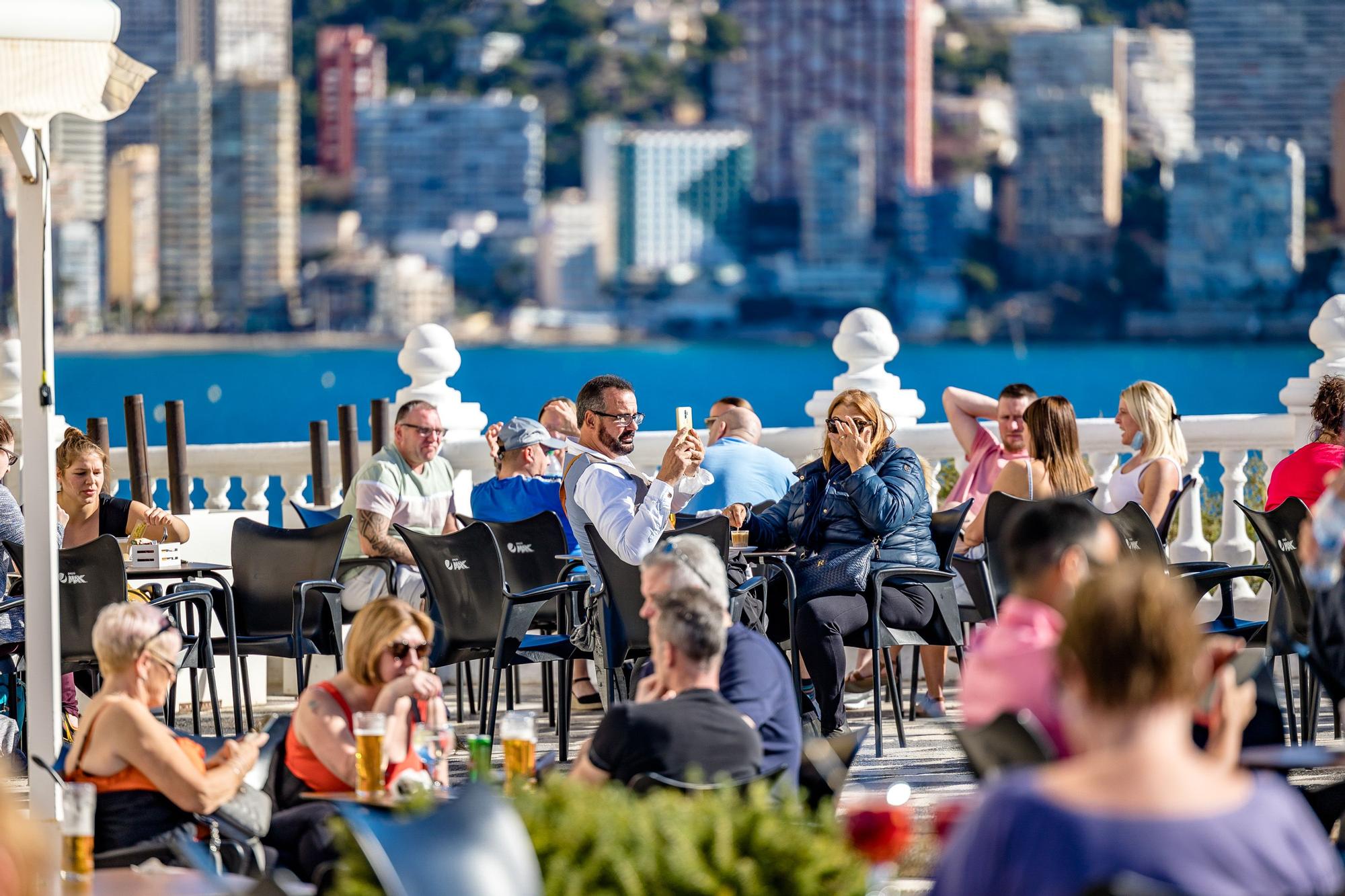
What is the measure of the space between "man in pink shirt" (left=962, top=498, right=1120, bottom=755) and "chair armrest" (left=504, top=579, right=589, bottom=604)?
2926 mm

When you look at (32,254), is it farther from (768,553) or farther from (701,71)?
(701,71)

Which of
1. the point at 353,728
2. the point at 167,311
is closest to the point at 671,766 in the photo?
the point at 353,728

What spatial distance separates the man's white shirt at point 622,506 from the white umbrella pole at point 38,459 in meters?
1.72

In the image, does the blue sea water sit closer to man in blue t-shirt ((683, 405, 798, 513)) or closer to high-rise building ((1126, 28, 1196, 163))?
high-rise building ((1126, 28, 1196, 163))

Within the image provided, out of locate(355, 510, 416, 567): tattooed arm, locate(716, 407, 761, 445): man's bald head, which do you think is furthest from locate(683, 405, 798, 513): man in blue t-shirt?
locate(355, 510, 416, 567): tattooed arm

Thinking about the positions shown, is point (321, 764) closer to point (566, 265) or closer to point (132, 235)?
point (566, 265)

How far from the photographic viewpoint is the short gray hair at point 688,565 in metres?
4.36

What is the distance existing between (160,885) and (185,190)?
416ft

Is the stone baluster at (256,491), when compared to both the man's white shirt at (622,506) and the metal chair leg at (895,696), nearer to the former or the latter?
the man's white shirt at (622,506)

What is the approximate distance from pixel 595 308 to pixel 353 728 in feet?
392

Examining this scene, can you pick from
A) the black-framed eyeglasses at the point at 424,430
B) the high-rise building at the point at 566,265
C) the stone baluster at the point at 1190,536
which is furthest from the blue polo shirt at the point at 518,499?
the high-rise building at the point at 566,265

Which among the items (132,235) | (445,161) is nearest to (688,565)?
(132,235)

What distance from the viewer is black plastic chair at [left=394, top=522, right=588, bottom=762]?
21.8ft

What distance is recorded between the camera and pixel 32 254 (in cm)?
505
